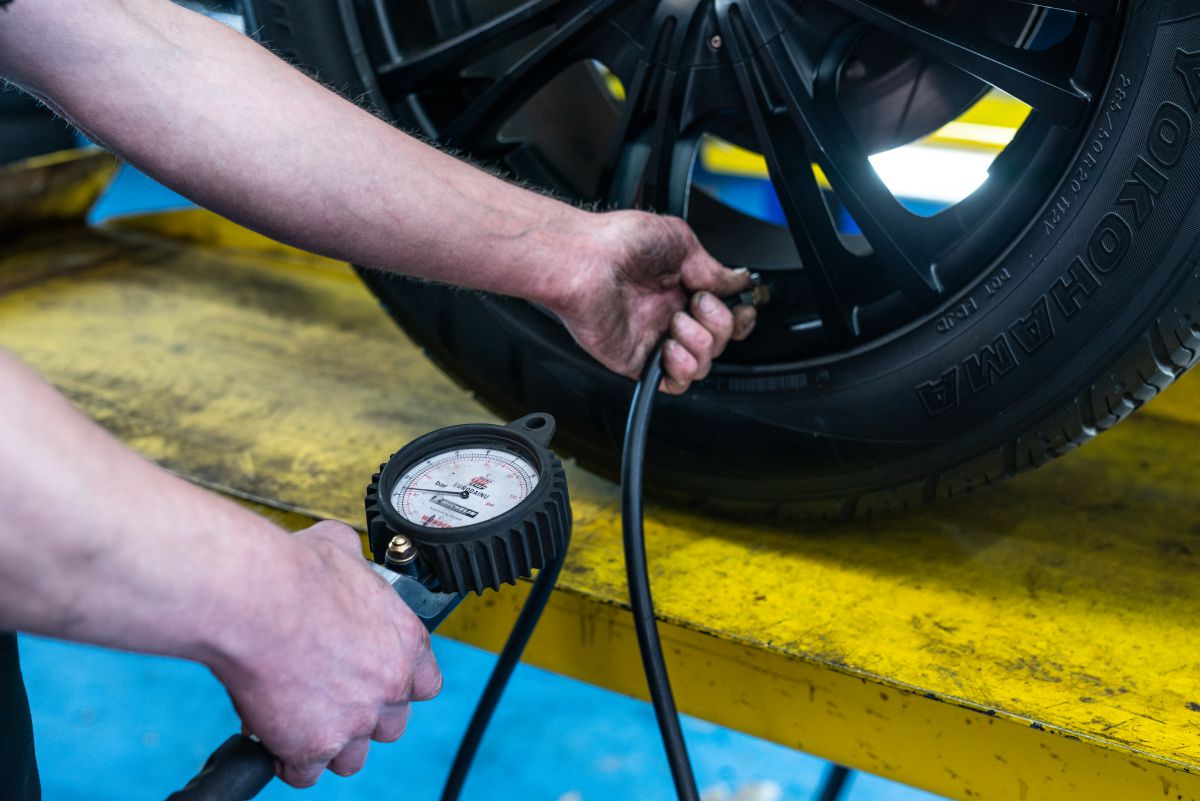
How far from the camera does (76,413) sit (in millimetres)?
514

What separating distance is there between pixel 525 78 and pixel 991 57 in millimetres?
403

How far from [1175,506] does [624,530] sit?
0.59 m

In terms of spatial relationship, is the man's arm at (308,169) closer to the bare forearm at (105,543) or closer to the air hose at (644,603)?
the air hose at (644,603)

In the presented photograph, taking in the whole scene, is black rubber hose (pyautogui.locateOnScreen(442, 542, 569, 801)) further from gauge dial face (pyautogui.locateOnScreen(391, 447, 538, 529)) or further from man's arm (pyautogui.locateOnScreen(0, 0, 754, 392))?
man's arm (pyautogui.locateOnScreen(0, 0, 754, 392))

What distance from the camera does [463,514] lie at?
711 mm

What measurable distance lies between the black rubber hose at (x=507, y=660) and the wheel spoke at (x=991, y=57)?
1.55 ft

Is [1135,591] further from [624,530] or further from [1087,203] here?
[624,530]

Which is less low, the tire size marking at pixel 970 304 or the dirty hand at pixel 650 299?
the tire size marking at pixel 970 304

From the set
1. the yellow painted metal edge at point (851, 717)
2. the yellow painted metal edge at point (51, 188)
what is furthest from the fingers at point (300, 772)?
the yellow painted metal edge at point (51, 188)

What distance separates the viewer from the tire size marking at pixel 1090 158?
787 mm

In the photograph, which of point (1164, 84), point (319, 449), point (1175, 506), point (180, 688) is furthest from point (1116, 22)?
point (180, 688)

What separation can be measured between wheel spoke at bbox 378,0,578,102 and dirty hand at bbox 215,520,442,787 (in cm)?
54

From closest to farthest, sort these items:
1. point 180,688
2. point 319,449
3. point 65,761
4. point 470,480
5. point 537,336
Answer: point 470,480, point 537,336, point 319,449, point 65,761, point 180,688

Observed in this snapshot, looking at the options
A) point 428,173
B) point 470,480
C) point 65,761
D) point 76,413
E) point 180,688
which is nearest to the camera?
point 76,413
